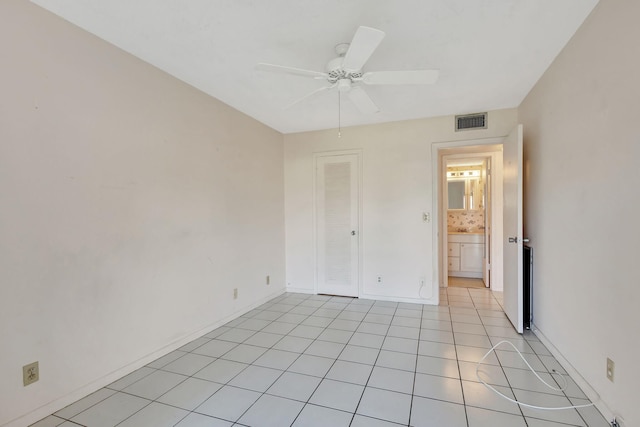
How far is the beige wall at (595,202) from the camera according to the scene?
4.83 feet

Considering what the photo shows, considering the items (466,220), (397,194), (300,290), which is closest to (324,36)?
(397,194)

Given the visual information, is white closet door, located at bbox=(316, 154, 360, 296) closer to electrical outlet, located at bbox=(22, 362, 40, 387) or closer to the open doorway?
the open doorway

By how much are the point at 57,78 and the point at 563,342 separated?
402 centimetres

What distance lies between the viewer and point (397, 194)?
13.1ft

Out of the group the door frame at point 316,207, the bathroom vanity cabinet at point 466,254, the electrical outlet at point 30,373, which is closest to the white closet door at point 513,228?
the door frame at point 316,207

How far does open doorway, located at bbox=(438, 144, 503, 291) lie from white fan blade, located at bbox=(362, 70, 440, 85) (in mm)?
2223

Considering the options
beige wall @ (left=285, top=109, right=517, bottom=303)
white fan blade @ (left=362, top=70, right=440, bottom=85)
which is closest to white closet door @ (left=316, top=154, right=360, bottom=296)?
beige wall @ (left=285, top=109, right=517, bottom=303)

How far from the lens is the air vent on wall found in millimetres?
3594

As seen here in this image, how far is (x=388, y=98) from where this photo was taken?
3121 mm

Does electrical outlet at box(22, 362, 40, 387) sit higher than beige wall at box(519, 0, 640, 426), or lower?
lower

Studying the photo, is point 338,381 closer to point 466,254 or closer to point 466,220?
point 466,254

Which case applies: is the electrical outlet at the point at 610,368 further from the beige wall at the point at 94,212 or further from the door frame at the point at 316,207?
the beige wall at the point at 94,212

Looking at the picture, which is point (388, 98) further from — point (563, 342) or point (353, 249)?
point (563, 342)

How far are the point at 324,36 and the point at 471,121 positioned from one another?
8.14ft
